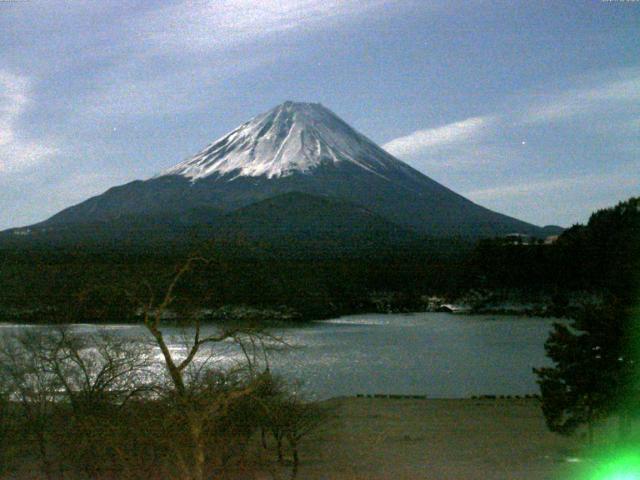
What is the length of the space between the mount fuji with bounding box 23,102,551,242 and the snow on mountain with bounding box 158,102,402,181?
0.13 metres

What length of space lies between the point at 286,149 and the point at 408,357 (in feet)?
225

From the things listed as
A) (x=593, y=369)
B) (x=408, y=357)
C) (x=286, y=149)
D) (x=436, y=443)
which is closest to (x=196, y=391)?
(x=593, y=369)

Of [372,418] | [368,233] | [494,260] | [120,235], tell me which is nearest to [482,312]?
[494,260]

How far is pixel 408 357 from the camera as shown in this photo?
2955 centimetres

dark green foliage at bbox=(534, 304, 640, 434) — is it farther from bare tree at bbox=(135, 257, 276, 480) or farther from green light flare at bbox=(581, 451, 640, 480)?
bare tree at bbox=(135, 257, 276, 480)

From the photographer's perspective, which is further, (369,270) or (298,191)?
(298,191)

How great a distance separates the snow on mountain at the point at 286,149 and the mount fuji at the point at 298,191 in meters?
0.13

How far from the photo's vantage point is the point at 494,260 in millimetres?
58875

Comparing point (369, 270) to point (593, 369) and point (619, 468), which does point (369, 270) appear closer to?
point (593, 369)

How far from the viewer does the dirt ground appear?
1104cm

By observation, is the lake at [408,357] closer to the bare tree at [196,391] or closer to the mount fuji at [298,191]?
the bare tree at [196,391]

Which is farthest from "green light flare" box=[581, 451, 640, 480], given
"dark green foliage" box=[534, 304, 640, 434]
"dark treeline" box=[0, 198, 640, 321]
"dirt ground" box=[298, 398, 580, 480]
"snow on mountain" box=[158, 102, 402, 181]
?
"snow on mountain" box=[158, 102, 402, 181]

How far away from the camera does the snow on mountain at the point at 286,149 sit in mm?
91562

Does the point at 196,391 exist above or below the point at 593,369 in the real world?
above
